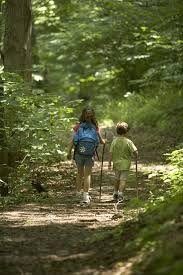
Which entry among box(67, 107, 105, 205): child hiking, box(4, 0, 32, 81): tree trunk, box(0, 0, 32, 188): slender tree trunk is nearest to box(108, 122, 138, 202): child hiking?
box(67, 107, 105, 205): child hiking

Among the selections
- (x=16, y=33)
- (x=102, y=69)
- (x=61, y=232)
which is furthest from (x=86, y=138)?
(x=102, y=69)

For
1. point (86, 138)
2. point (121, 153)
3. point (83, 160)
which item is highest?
point (86, 138)

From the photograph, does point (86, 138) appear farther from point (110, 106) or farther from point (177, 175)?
point (110, 106)

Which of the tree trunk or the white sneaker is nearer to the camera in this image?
the white sneaker

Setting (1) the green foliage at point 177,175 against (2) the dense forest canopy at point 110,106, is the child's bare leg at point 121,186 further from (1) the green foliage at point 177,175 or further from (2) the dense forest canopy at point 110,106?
(1) the green foliage at point 177,175

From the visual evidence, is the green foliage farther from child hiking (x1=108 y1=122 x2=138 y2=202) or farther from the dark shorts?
the dark shorts

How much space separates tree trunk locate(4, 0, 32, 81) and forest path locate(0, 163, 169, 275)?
318 cm

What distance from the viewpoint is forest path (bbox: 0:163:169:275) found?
655 centimetres

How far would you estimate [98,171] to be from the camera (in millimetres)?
16328

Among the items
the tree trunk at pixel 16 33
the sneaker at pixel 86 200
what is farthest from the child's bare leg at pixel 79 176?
the tree trunk at pixel 16 33

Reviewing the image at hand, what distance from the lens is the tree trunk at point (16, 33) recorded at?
14.6m

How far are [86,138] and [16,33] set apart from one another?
440cm

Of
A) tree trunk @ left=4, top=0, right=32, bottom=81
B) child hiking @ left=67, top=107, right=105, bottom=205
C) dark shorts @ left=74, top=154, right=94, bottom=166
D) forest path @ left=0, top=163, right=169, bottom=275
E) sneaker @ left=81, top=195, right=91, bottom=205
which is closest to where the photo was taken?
forest path @ left=0, top=163, right=169, bottom=275

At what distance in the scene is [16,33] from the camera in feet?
48.3
